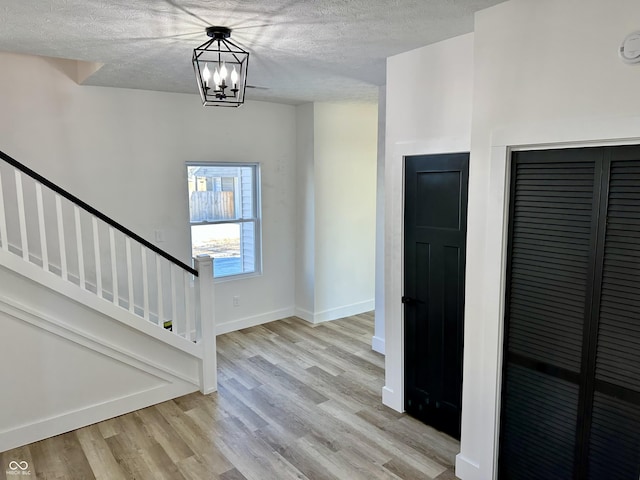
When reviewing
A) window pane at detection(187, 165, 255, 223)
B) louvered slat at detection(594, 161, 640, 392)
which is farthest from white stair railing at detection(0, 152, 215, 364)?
louvered slat at detection(594, 161, 640, 392)

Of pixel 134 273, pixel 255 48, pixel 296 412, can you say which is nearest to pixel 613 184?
pixel 255 48

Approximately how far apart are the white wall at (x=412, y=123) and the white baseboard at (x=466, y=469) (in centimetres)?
76

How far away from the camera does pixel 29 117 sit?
11.9 ft

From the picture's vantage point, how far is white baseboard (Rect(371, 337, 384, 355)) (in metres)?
4.41

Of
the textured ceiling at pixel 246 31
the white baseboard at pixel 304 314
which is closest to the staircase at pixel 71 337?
the textured ceiling at pixel 246 31

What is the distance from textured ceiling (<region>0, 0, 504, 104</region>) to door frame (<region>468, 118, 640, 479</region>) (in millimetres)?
713

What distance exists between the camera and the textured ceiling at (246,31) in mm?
2119

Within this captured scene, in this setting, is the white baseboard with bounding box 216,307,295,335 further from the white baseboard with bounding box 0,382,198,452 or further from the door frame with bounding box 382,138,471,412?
the door frame with bounding box 382,138,471,412

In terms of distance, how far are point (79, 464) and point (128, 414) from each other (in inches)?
23.4

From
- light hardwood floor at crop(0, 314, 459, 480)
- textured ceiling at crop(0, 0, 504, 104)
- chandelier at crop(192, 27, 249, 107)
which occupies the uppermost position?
textured ceiling at crop(0, 0, 504, 104)

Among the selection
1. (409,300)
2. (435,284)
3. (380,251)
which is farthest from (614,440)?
(380,251)

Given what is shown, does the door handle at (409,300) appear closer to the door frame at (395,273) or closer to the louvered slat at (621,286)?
the door frame at (395,273)

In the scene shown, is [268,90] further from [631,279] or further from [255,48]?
[631,279]

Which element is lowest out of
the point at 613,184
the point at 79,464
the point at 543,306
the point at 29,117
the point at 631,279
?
the point at 79,464
